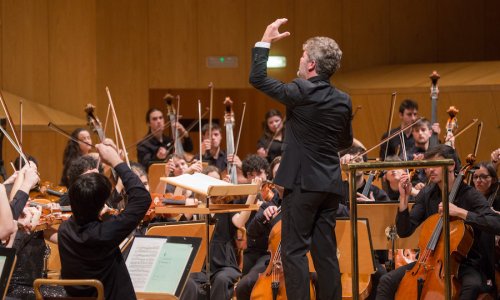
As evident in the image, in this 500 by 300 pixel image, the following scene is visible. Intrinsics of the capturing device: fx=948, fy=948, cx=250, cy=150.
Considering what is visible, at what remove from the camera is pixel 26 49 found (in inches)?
367

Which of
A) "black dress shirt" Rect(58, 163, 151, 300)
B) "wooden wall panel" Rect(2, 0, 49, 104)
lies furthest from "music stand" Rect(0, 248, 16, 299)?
"wooden wall panel" Rect(2, 0, 49, 104)

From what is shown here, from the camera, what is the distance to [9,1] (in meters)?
9.18

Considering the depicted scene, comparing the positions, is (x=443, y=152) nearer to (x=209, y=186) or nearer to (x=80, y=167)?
(x=209, y=186)

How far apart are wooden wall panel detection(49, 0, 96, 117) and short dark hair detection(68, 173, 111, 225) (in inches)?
245

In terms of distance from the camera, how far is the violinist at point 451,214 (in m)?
4.66

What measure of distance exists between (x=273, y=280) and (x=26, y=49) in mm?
5410

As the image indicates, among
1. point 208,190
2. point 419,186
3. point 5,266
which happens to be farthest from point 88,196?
point 419,186

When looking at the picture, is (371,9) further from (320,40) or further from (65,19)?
(320,40)

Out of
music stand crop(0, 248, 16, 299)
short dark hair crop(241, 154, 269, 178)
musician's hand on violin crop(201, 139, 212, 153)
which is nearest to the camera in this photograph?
music stand crop(0, 248, 16, 299)

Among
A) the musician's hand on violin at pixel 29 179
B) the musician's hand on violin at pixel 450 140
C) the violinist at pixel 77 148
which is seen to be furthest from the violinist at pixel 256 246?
the violinist at pixel 77 148

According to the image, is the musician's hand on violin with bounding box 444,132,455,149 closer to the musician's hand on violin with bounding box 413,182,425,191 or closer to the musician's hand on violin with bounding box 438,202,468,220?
the musician's hand on violin with bounding box 413,182,425,191

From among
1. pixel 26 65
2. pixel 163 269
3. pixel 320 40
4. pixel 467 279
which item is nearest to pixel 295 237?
pixel 163 269

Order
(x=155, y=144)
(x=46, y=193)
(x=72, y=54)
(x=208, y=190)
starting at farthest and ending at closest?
(x=72, y=54) < (x=155, y=144) < (x=46, y=193) < (x=208, y=190)

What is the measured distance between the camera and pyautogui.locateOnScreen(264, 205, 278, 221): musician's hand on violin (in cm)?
493
